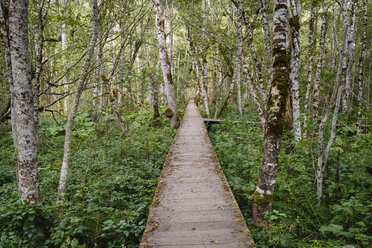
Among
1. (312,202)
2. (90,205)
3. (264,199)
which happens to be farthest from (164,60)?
(312,202)

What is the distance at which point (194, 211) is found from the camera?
3475 mm

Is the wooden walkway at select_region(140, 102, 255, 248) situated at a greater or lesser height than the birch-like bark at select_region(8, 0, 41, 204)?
lesser

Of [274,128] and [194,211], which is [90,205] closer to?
[194,211]

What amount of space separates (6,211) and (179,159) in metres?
3.73

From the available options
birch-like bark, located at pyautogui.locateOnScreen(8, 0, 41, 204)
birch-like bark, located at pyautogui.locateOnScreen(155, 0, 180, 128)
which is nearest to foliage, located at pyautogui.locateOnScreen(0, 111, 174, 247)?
birch-like bark, located at pyautogui.locateOnScreen(8, 0, 41, 204)

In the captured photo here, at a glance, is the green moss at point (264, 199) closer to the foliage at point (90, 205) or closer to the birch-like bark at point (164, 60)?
the foliage at point (90, 205)

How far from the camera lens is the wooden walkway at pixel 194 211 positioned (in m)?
2.79

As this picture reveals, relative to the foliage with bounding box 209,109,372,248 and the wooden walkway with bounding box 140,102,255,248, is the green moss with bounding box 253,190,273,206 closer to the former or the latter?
the foliage with bounding box 209,109,372,248

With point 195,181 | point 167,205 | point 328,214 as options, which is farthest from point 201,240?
point 328,214

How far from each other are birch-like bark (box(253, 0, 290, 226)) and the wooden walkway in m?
0.49

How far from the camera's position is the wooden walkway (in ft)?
9.17

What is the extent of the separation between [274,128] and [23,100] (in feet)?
13.4

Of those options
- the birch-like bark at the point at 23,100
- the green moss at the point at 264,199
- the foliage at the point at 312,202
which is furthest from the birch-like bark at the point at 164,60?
the green moss at the point at 264,199

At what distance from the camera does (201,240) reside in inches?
110
